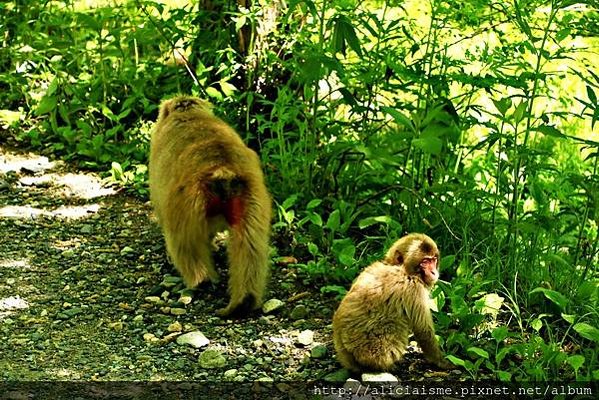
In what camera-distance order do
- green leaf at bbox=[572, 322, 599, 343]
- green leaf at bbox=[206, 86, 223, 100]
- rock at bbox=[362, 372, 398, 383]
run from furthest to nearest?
green leaf at bbox=[206, 86, 223, 100] → rock at bbox=[362, 372, 398, 383] → green leaf at bbox=[572, 322, 599, 343]

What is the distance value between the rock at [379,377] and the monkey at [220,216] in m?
1.04

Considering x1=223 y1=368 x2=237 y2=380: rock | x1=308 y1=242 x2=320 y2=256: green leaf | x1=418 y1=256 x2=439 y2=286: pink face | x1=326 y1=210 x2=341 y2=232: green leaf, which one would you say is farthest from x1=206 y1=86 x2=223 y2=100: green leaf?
x1=418 y1=256 x2=439 y2=286: pink face

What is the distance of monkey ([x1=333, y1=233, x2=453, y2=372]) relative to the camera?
5.08 m

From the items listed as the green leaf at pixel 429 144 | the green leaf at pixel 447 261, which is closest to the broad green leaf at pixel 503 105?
the green leaf at pixel 429 144

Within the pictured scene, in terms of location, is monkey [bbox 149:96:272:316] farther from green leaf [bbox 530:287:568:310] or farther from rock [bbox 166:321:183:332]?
green leaf [bbox 530:287:568:310]

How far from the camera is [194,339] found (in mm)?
5609

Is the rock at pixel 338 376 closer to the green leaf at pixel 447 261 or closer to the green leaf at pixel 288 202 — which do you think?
the green leaf at pixel 447 261

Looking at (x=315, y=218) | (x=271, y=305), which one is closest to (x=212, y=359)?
(x=271, y=305)

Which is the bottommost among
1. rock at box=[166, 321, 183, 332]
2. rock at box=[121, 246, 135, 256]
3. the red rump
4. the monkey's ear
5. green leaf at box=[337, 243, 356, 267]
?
rock at box=[166, 321, 183, 332]

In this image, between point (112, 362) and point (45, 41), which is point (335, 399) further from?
point (45, 41)

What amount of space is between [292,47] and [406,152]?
4.08 ft

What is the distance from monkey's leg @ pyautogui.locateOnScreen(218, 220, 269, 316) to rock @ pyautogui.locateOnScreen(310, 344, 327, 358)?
1.82ft

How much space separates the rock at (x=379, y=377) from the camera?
5070 mm

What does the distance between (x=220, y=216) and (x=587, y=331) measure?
222 cm
